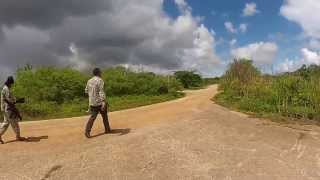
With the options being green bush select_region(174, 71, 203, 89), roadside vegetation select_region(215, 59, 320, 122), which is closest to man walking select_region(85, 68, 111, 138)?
roadside vegetation select_region(215, 59, 320, 122)

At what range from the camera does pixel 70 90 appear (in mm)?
24672

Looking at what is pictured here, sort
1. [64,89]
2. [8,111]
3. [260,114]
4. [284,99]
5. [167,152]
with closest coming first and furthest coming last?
[167,152]
[8,111]
[260,114]
[284,99]
[64,89]

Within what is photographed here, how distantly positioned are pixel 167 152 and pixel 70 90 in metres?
15.7

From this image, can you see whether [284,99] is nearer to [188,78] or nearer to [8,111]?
[8,111]

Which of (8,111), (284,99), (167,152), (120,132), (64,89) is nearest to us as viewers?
(167,152)

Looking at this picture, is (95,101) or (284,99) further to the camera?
(284,99)

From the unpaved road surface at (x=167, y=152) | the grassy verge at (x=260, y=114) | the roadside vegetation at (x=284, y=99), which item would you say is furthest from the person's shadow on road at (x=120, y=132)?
the roadside vegetation at (x=284, y=99)

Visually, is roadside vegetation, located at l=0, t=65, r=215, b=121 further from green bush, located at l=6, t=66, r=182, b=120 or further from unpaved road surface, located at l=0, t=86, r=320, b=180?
unpaved road surface, located at l=0, t=86, r=320, b=180

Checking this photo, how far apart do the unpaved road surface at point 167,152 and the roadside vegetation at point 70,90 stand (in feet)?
19.9

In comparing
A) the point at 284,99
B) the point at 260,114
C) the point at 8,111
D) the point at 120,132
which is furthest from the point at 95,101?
the point at 284,99

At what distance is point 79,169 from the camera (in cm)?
873

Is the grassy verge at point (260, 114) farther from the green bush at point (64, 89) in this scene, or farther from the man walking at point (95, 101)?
the man walking at point (95, 101)

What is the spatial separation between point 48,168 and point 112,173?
1.26m

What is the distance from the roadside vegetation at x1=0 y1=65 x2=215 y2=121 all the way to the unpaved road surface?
6.07 metres
